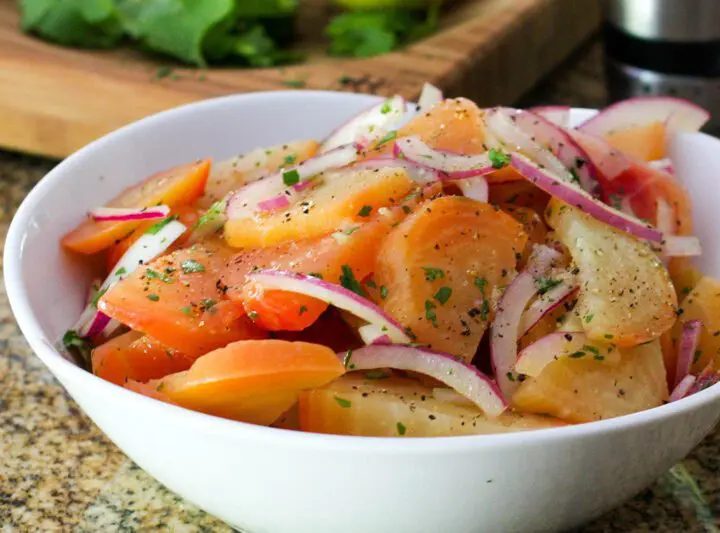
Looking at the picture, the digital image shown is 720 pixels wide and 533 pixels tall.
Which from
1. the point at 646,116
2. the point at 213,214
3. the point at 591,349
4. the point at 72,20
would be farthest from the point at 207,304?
the point at 72,20

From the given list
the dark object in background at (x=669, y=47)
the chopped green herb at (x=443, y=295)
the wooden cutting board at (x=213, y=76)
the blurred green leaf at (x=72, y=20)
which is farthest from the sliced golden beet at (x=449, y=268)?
the blurred green leaf at (x=72, y=20)

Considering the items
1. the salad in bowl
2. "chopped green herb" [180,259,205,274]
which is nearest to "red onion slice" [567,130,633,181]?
the salad in bowl

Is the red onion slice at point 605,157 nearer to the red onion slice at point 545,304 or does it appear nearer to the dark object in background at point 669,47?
the red onion slice at point 545,304

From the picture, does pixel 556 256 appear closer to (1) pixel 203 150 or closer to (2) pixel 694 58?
(1) pixel 203 150

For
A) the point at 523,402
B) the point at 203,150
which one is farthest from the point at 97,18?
the point at 523,402

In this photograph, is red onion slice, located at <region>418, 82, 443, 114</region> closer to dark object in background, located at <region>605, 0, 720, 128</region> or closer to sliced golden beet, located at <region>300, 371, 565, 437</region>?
sliced golden beet, located at <region>300, 371, 565, 437</region>

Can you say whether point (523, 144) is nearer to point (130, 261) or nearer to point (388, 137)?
point (388, 137)
